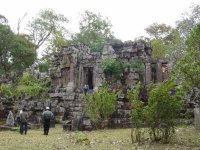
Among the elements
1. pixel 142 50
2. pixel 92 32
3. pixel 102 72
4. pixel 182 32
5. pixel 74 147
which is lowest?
pixel 74 147

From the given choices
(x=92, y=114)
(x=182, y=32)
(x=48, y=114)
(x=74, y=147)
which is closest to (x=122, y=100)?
(x=92, y=114)

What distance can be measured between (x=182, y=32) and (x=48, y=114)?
25.8 metres

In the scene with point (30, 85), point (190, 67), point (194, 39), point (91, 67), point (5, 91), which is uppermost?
→ point (91, 67)

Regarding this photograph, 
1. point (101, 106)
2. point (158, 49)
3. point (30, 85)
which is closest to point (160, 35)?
point (158, 49)

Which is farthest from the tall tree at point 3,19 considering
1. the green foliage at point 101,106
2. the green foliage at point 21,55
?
the green foliage at point 101,106

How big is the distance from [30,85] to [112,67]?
26.2ft

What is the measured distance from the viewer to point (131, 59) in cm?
3569

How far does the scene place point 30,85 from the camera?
34719 millimetres

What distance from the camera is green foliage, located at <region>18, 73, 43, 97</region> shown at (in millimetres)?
31072

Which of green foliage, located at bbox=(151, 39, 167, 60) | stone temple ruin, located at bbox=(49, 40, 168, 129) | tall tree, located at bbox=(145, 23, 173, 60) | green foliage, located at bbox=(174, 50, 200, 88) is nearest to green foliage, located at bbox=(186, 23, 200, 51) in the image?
green foliage, located at bbox=(174, 50, 200, 88)

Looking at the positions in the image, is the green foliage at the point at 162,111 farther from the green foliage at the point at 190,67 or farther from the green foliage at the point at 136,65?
the green foliage at the point at 136,65

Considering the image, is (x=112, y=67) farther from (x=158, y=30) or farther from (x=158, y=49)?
(x=158, y=30)

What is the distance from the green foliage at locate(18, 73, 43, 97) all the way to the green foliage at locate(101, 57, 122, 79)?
20.8 feet

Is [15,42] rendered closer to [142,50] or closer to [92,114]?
[142,50]
